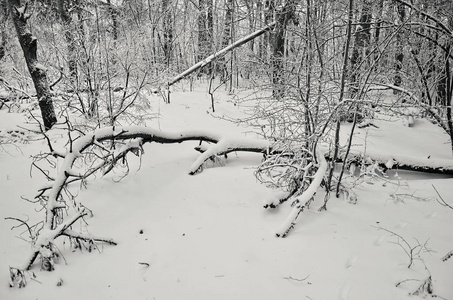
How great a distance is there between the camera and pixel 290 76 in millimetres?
4535

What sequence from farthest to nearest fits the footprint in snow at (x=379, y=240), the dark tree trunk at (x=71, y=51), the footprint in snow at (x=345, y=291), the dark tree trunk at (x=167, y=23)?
the dark tree trunk at (x=167, y=23), the dark tree trunk at (x=71, y=51), the footprint in snow at (x=379, y=240), the footprint in snow at (x=345, y=291)

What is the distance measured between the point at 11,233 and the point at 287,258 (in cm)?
359

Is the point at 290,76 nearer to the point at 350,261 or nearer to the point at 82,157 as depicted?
the point at 350,261

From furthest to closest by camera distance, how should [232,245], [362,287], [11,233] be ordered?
[11,233]
[232,245]
[362,287]

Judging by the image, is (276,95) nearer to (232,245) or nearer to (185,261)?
(232,245)

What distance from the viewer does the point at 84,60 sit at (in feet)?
22.1

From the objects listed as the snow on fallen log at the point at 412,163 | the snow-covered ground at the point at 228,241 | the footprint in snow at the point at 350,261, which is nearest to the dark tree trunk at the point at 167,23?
the snow-covered ground at the point at 228,241

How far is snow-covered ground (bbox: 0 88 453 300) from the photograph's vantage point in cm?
301

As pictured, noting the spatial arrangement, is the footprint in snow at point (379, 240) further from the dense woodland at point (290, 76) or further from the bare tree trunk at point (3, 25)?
the bare tree trunk at point (3, 25)

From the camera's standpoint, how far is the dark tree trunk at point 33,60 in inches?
269

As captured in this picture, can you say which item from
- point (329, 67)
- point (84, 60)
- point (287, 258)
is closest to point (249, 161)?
point (329, 67)

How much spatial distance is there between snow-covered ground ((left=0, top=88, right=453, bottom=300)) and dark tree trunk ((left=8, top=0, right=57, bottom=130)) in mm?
2316

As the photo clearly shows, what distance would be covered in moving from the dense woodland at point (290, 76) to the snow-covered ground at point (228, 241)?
0.35m

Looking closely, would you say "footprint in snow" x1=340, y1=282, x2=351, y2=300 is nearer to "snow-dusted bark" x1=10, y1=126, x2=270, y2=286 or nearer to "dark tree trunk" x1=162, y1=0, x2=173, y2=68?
"snow-dusted bark" x1=10, y1=126, x2=270, y2=286
